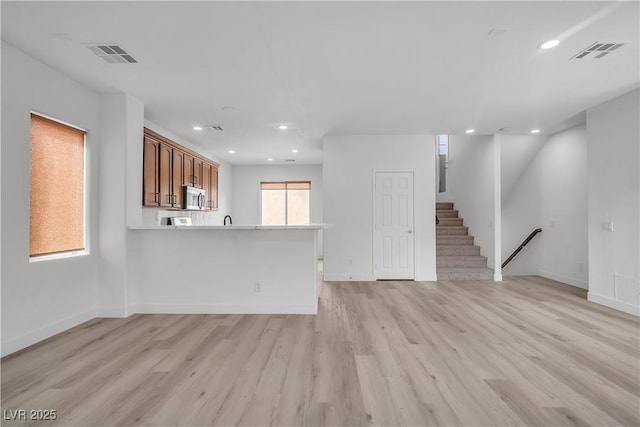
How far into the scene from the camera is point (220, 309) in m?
4.15

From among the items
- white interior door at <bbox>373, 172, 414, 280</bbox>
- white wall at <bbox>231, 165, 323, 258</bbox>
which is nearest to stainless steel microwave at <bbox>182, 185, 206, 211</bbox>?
white wall at <bbox>231, 165, 323, 258</bbox>

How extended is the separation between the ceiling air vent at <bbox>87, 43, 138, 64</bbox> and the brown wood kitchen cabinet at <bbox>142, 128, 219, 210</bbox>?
1.57 metres

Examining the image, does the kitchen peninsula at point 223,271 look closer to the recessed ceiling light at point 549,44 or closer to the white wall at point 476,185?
the recessed ceiling light at point 549,44

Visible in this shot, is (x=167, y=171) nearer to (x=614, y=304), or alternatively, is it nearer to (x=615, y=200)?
(x=615, y=200)

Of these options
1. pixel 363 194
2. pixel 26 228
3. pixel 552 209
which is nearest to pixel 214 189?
pixel 363 194

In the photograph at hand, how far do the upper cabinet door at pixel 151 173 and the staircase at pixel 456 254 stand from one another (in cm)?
516

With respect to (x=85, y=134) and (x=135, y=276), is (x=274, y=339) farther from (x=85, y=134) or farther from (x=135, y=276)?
(x=85, y=134)

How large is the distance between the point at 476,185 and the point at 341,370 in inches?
224

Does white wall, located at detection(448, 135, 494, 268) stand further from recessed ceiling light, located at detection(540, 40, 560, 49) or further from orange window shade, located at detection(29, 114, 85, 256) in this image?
orange window shade, located at detection(29, 114, 85, 256)

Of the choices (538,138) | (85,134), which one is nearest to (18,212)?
(85,134)

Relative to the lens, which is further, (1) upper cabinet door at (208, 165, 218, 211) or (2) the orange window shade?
(1) upper cabinet door at (208, 165, 218, 211)

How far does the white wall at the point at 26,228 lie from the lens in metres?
2.87

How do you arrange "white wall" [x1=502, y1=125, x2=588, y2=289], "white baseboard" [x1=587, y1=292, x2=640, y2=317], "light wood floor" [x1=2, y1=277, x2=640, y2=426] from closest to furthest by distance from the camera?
"light wood floor" [x1=2, y1=277, x2=640, y2=426], "white baseboard" [x1=587, y1=292, x2=640, y2=317], "white wall" [x1=502, y1=125, x2=588, y2=289]

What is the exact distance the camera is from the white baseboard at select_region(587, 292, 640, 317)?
13.4 feet
